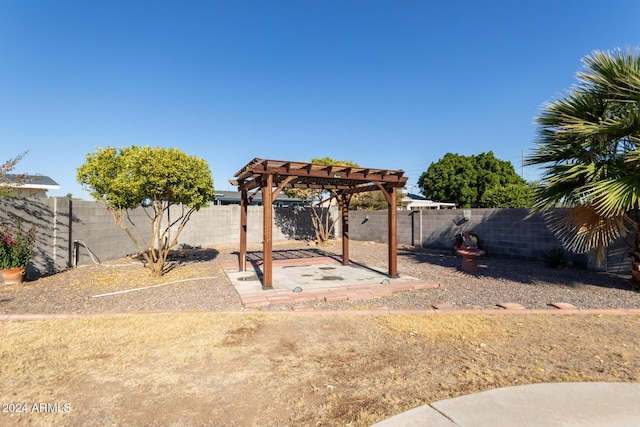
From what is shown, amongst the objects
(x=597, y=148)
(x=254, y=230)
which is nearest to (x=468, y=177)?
(x=254, y=230)

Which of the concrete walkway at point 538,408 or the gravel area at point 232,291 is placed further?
the gravel area at point 232,291

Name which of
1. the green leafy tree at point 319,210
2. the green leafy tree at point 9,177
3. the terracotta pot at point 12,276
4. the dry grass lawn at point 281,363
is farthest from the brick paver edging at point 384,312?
the green leafy tree at point 319,210

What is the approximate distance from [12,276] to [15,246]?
649 mm

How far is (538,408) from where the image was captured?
2.37 meters

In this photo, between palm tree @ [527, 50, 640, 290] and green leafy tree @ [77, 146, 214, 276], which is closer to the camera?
palm tree @ [527, 50, 640, 290]

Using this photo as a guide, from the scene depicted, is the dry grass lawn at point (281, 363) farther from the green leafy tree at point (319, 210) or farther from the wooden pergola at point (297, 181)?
the green leafy tree at point (319, 210)

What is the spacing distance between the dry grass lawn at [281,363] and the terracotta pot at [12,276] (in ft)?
10.3

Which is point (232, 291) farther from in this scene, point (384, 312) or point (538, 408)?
point (538, 408)

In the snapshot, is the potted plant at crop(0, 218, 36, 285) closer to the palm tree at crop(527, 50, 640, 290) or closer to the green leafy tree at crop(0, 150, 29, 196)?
the green leafy tree at crop(0, 150, 29, 196)

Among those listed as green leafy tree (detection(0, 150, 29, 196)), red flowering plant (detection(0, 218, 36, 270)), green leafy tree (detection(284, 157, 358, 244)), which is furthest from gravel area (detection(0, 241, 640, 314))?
green leafy tree (detection(284, 157, 358, 244))

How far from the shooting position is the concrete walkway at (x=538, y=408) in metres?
2.20

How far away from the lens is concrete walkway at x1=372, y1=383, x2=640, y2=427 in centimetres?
220

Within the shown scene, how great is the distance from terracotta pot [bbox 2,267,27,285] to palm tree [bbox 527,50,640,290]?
1125 centimetres

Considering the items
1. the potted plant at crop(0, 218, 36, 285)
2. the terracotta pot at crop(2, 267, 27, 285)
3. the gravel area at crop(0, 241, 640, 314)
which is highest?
the potted plant at crop(0, 218, 36, 285)
